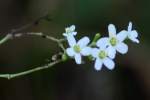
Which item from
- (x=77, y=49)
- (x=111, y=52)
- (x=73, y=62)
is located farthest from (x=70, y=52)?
(x=73, y=62)

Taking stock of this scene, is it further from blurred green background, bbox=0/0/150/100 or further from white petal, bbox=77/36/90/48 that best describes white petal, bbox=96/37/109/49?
blurred green background, bbox=0/0/150/100

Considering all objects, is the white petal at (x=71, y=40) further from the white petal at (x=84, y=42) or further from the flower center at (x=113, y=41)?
the flower center at (x=113, y=41)

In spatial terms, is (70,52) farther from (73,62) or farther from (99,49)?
(73,62)

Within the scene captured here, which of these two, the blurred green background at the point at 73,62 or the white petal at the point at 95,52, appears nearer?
the white petal at the point at 95,52

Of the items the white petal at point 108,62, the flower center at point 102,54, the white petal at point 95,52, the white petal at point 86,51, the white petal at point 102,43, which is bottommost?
the white petal at point 108,62

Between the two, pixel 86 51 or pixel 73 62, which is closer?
pixel 86 51

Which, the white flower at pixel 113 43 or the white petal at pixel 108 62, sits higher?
the white flower at pixel 113 43

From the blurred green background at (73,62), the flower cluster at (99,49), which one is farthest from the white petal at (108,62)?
the blurred green background at (73,62)
